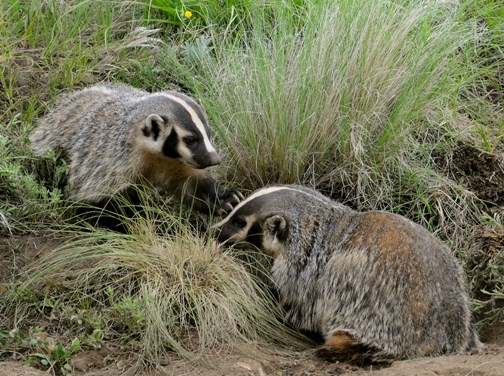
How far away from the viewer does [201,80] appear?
595 centimetres

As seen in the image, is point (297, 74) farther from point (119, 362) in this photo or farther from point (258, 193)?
point (119, 362)

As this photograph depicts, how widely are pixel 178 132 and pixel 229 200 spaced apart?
A: 51cm

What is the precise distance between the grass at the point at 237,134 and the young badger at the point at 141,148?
16 centimetres

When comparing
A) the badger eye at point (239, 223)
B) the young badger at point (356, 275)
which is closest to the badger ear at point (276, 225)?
the young badger at point (356, 275)

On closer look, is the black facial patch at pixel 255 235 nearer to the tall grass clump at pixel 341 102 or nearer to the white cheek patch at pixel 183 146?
the white cheek patch at pixel 183 146

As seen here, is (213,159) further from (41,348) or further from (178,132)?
(41,348)

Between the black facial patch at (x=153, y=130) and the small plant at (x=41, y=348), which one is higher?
the black facial patch at (x=153, y=130)

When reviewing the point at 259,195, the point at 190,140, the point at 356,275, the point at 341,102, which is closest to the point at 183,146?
the point at 190,140

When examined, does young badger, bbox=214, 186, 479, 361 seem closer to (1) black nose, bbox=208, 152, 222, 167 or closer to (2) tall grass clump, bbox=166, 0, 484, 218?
(1) black nose, bbox=208, 152, 222, 167

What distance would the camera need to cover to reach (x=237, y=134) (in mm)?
5340

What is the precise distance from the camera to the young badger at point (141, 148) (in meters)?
4.96

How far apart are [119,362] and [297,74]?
2.07m

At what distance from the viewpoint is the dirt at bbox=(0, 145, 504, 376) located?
395 centimetres

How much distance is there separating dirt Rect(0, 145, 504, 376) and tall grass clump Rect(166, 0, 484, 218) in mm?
803
